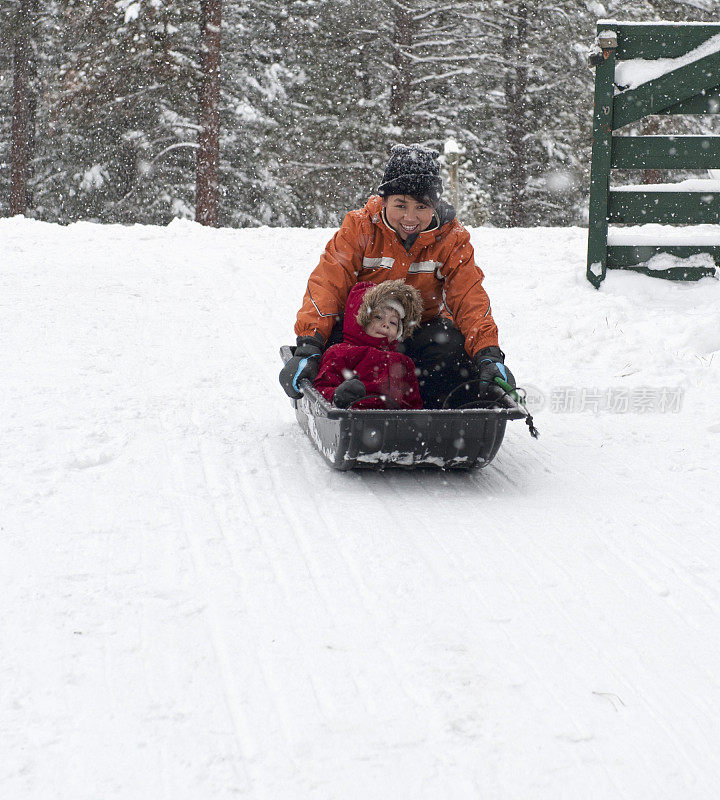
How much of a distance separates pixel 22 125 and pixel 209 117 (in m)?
6.31

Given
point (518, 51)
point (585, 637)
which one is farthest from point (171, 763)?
point (518, 51)

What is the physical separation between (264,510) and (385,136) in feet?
53.6

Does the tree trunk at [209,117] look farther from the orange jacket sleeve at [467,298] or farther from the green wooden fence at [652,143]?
the orange jacket sleeve at [467,298]

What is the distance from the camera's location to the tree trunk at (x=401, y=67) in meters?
18.0

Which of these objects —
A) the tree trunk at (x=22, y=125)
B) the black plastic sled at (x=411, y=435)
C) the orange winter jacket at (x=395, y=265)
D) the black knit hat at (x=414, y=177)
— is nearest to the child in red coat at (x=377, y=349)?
the orange winter jacket at (x=395, y=265)

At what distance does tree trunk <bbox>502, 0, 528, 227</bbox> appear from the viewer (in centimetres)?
1828

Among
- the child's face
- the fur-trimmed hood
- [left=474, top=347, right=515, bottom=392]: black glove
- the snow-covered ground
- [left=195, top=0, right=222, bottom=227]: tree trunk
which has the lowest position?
the snow-covered ground

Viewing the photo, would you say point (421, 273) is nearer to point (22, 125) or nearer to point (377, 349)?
point (377, 349)

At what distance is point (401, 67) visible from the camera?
18.3 metres

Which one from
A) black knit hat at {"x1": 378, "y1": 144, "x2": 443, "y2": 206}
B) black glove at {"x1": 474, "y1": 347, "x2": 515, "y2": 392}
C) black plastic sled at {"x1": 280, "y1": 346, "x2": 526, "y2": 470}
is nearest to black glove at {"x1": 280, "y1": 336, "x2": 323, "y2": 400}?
black plastic sled at {"x1": 280, "y1": 346, "x2": 526, "y2": 470}

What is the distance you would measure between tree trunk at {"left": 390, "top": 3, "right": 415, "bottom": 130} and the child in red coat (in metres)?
15.3

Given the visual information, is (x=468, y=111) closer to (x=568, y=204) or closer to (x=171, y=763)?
(x=568, y=204)

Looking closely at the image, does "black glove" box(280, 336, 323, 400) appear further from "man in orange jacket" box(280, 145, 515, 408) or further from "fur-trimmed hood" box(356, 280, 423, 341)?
"fur-trimmed hood" box(356, 280, 423, 341)

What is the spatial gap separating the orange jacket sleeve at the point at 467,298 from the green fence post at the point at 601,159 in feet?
8.51
